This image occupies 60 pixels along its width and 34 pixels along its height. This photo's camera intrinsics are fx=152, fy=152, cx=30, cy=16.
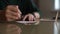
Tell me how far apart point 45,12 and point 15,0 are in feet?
4.00

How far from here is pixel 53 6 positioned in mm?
2908

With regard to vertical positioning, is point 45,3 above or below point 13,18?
above

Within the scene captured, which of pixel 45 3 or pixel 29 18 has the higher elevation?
pixel 45 3

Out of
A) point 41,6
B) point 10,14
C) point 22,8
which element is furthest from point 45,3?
point 10,14

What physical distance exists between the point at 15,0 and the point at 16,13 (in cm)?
41

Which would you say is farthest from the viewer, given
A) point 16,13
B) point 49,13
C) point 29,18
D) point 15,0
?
point 49,13

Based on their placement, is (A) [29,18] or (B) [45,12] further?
(B) [45,12]

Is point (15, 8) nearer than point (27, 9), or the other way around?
point (15, 8)

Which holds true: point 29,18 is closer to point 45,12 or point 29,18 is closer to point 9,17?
point 9,17

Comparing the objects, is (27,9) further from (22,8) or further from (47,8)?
(47,8)

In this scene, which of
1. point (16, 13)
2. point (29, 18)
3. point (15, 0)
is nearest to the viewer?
point (29, 18)

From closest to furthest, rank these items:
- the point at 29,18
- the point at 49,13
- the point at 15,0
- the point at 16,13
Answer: the point at 29,18 < the point at 16,13 < the point at 15,0 < the point at 49,13

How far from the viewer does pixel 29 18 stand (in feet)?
4.26

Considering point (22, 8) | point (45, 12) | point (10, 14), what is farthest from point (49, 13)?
point (10, 14)
